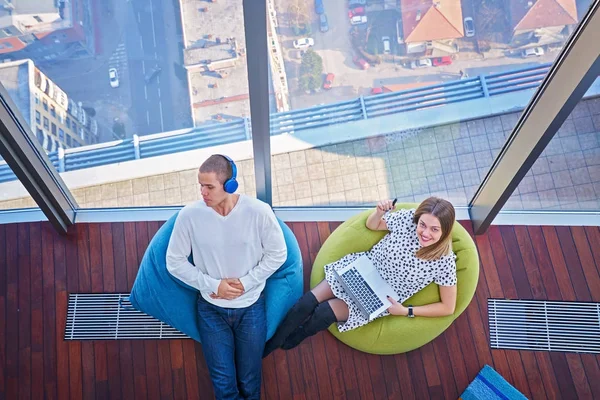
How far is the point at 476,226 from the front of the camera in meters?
3.35

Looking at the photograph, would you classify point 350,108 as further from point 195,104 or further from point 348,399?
point 348,399

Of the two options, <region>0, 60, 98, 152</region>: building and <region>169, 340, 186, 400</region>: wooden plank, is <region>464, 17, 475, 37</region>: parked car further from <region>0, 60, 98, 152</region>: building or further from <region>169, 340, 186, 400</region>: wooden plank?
<region>169, 340, 186, 400</region>: wooden plank

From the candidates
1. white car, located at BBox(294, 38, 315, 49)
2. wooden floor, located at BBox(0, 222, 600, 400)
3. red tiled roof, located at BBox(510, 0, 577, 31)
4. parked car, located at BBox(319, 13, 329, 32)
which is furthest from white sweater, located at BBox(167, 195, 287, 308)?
red tiled roof, located at BBox(510, 0, 577, 31)

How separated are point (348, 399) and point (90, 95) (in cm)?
214

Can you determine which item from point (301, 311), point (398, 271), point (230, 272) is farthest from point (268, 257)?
point (398, 271)

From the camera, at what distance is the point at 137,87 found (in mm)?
2656

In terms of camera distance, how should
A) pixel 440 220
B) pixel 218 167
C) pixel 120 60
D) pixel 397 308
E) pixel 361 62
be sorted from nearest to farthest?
pixel 218 167, pixel 440 220, pixel 120 60, pixel 361 62, pixel 397 308

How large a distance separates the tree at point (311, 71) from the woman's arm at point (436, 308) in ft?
3.81

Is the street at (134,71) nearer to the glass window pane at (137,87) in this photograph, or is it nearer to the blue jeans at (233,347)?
the glass window pane at (137,87)

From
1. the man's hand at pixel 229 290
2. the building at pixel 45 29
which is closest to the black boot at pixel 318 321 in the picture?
the man's hand at pixel 229 290

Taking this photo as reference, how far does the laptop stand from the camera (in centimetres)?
278

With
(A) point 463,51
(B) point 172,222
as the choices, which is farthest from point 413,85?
(B) point 172,222

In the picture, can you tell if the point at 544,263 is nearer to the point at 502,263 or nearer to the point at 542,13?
the point at 502,263

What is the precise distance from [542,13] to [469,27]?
1.01 feet
